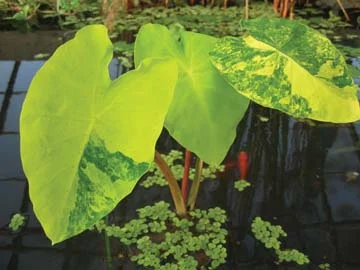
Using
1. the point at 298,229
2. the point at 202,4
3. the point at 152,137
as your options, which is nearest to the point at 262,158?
the point at 298,229

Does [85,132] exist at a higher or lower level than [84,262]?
higher

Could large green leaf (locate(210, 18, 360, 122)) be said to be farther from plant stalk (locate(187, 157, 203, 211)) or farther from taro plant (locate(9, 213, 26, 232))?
taro plant (locate(9, 213, 26, 232))

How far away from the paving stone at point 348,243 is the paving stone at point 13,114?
4.08ft

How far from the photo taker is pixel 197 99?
4.67 ft

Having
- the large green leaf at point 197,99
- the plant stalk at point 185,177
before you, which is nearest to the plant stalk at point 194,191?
the plant stalk at point 185,177

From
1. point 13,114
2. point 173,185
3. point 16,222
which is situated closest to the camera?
point 173,185

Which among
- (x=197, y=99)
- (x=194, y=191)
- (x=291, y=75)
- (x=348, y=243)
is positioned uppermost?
(x=291, y=75)

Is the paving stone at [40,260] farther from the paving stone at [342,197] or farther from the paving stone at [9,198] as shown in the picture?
the paving stone at [342,197]

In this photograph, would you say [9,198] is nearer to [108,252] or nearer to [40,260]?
[40,260]

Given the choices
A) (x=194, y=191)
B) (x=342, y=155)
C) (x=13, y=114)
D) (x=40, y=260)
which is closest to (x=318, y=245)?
(x=194, y=191)

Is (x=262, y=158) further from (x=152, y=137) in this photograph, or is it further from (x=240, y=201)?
(x=152, y=137)

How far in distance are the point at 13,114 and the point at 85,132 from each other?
1.25 metres

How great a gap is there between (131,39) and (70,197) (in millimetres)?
2002

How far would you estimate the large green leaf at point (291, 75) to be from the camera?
1263mm
